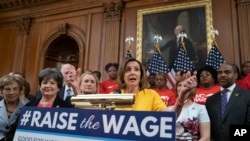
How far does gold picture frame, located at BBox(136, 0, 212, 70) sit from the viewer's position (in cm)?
555

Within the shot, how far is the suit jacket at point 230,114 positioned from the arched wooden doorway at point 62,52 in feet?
18.4

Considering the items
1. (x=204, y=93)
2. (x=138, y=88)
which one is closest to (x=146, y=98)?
(x=138, y=88)

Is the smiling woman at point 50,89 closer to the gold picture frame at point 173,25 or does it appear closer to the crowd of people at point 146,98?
the crowd of people at point 146,98

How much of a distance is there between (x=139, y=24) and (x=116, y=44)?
29.9 inches

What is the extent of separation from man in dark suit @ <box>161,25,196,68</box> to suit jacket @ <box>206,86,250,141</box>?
2940 mm

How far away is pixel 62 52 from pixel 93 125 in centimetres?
728

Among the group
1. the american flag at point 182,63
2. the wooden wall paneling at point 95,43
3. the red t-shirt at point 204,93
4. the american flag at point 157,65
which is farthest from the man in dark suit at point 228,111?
the wooden wall paneling at point 95,43

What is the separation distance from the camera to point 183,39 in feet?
18.8

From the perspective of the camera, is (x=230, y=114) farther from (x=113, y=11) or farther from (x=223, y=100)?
(x=113, y=11)

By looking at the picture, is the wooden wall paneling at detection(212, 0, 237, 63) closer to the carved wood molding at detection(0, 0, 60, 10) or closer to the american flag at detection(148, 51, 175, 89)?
the american flag at detection(148, 51, 175, 89)

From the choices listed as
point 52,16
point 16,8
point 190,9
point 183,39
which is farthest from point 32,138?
point 16,8

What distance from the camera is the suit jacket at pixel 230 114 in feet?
8.20

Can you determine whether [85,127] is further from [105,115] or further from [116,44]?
[116,44]

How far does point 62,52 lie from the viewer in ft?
26.4
